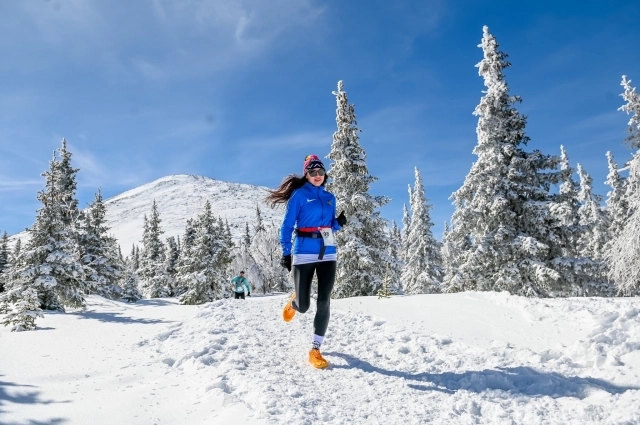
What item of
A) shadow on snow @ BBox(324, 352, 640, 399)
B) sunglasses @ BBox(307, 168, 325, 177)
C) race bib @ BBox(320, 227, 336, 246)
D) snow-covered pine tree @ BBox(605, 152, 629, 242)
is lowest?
shadow on snow @ BBox(324, 352, 640, 399)

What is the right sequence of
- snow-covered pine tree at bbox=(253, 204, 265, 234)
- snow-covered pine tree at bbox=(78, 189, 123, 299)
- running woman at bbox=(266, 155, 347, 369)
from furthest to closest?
1. snow-covered pine tree at bbox=(253, 204, 265, 234)
2. snow-covered pine tree at bbox=(78, 189, 123, 299)
3. running woman at bbox=(266, 155, 347, 369)

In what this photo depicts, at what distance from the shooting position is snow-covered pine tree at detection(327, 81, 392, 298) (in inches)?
783

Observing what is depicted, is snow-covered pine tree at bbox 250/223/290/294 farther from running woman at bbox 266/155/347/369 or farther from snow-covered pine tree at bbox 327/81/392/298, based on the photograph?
running woman at bbox 266/155/347/369

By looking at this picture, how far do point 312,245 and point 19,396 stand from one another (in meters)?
3.20

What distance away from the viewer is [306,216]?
5.04m

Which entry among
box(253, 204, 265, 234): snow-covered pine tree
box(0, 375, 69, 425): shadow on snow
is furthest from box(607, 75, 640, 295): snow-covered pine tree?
box(253, 204, 265, 234): snow-covered pine tree

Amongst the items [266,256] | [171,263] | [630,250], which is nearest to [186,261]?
[266,256]

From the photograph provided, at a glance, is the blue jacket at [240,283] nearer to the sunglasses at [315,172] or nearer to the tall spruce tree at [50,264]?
the tall spruce tree at [50,264]

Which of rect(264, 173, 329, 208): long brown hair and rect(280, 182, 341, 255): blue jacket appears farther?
rect(264, 173, 329, 208): long brown hair

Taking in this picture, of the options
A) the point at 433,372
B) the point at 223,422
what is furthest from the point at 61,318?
the point at 433,372

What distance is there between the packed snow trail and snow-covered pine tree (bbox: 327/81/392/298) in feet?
43.6

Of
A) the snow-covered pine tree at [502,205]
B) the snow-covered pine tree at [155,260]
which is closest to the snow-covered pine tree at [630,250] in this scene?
the snow-covered pine tree at [502,205]

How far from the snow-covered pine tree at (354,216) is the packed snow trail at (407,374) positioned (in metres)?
13.3

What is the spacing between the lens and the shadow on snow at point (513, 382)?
379 cm
